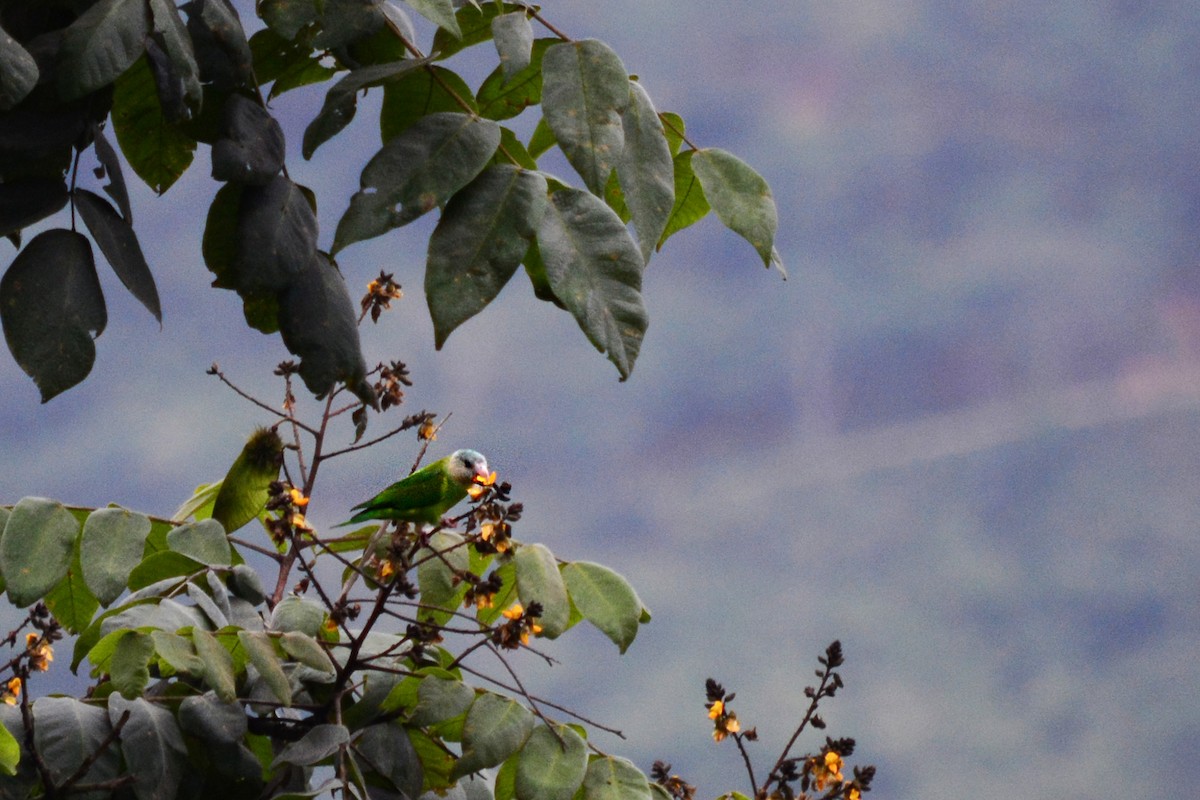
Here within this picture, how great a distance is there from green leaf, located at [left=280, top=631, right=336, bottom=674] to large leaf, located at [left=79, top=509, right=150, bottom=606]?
254mm

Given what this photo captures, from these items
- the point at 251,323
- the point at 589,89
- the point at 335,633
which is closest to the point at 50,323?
the point at 251,323

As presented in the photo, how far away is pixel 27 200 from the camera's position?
159 centimetres

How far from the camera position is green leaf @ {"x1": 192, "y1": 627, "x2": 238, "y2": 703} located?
67.1 inches

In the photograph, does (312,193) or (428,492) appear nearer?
(312,193)

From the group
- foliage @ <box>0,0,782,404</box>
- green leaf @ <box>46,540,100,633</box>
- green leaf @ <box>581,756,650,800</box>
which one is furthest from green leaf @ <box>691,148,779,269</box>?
green leaf @ <box>46,540,100,633</box>

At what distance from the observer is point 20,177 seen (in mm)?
1605

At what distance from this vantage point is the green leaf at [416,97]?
176cm

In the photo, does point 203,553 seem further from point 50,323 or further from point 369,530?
point 50,323

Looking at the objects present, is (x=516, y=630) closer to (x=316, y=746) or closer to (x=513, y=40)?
(x=316, y=746)

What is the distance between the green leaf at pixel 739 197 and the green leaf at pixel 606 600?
55 cm

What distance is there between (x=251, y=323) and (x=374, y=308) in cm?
77

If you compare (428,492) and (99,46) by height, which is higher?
(428,492)

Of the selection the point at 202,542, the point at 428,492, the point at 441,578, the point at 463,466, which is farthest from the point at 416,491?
the point at 202,542

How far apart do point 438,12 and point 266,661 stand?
0.87 meters
